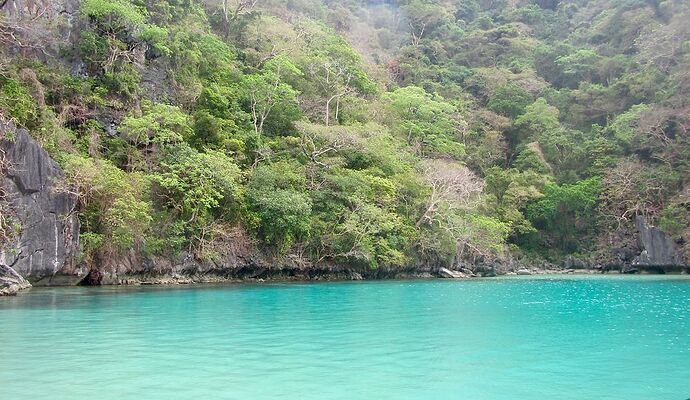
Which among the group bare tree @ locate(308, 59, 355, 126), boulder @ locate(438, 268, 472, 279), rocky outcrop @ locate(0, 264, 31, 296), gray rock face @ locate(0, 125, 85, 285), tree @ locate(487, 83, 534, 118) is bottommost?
boulder @ locate(438, 268, 472, 279)

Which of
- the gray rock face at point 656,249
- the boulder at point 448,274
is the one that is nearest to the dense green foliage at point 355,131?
the boulder at point 448,274

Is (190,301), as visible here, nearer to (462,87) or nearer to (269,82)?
(269,82)

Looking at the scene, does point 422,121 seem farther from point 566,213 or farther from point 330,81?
point 566,213

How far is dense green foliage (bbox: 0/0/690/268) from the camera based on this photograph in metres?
23.2

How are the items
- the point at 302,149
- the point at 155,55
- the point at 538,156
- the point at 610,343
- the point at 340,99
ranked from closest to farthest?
1. the point at 610,343
2. the point at 155,55
3. the point at 302,149
4. the point at 340,99
5. the point at 538,156

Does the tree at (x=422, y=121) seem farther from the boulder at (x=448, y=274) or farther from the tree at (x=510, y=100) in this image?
the tree at (x=510, y=100)

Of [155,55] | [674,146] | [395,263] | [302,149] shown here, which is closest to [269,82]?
[302,149]

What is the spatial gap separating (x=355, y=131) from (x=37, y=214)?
15.5m

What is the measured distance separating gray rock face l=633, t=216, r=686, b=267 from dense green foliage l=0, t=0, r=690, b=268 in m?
0.86

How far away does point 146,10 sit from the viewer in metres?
26.5

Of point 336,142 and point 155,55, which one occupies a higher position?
point 155,55

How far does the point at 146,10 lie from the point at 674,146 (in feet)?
97.5

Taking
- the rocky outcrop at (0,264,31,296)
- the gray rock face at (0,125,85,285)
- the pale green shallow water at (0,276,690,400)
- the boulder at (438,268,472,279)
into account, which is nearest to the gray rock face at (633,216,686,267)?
the boulder at (438,268,472,279)

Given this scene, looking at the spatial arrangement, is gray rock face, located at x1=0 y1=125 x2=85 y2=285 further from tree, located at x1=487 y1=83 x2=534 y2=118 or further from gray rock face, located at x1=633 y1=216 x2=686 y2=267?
tree, located at x1=487 y1=83 x2=534 y2=118
